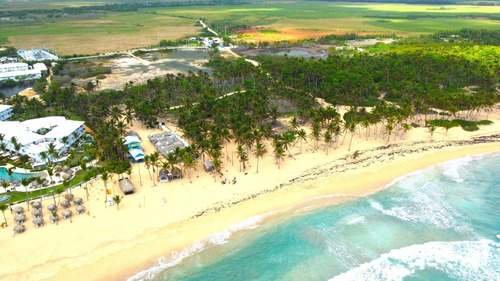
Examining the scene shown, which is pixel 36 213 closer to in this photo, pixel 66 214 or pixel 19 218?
pixel 19 218

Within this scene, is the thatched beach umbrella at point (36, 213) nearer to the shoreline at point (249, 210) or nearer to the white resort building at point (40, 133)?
the shoreline at point (249, 210)

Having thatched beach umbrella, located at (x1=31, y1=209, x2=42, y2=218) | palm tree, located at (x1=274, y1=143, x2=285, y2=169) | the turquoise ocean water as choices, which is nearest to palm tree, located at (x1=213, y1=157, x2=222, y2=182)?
palm tree, located at (x1=274, y1=143, x2=285, y2=169)

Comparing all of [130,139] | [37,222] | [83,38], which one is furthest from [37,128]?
[83,38]

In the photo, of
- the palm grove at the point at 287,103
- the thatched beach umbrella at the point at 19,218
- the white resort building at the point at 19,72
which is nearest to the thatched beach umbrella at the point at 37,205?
the thatched beach umbrella at the point at 19,218

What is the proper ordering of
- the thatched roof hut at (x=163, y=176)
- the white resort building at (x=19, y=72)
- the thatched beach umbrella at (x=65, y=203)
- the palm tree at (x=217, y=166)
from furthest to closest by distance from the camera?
1. the white resort building at (x=19, y=72)
2. the thatched roof hut at (x=163, y=176)
3. the palm tree at (x=217, y=166)
4. the thatched beach umbrella at (x=65, y=203)

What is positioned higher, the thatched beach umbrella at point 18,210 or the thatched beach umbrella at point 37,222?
the thatched beach umbrella at point 18,210

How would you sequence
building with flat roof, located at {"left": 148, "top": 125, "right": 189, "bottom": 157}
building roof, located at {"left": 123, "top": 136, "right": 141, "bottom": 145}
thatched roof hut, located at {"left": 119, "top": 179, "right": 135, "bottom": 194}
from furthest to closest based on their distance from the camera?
building roof, located at {"left": 123, "top": 136, "right": 141, "bottom": 145} < building with flat roof, located at {"left": 148, "top": 125, "right": 189, "bottom": 157} < thatched roof hut, located at {"left": 119, "top": 179, "right": 135, "bottom": 194}

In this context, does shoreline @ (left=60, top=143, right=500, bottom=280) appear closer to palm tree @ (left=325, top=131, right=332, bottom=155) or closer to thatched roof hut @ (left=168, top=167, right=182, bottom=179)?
palm tree @ (left=325, top=131, right=332, bottom=155)
